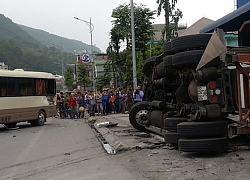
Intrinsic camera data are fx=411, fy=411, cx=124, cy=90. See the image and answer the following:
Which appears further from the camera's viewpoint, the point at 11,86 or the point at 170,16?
the point at 170,16

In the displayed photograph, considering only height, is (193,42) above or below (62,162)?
above

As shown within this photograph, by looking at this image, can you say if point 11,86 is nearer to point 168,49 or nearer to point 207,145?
point 168,49

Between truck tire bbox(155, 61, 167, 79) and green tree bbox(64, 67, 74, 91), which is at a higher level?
green tree bbox(64, 67, 74, 91)

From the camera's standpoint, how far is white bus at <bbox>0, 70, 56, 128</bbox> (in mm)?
17531

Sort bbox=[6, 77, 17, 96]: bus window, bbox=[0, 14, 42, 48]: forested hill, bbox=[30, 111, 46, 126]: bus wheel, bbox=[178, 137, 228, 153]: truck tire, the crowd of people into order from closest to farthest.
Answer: bbox=[178, 137, 228, 153]: truck tire
bbox=[6, 77, 17, 96]: bus window
bbox=[30, 111, 46, 126]: bus wheel
the crowd of people
bbox=[0, 14, 42, 48]: forested hill

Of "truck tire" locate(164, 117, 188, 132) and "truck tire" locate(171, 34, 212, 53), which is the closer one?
"truck tire" locate(171, 34, 212, 53)

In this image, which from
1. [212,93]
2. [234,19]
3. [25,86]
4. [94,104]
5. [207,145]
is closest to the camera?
[207,145]

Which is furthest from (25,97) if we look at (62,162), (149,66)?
(62,162)

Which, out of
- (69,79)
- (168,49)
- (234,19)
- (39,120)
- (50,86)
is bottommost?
(39,120)

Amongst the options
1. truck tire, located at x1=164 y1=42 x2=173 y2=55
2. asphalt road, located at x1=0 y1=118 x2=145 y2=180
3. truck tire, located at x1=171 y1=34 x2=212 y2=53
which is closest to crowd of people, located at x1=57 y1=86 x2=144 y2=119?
asphalt road, located at x1=0 y1=118 x2=145 y2=180

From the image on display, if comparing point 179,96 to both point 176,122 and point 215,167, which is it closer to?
point 176,122

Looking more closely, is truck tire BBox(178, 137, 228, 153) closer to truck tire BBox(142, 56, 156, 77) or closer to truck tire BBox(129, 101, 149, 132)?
truck tire BBox(142, 56, 156, 77)

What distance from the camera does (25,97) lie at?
1881cm

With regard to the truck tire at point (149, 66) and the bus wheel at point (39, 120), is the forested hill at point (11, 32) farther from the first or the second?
the truck tire at point (149, 66)
